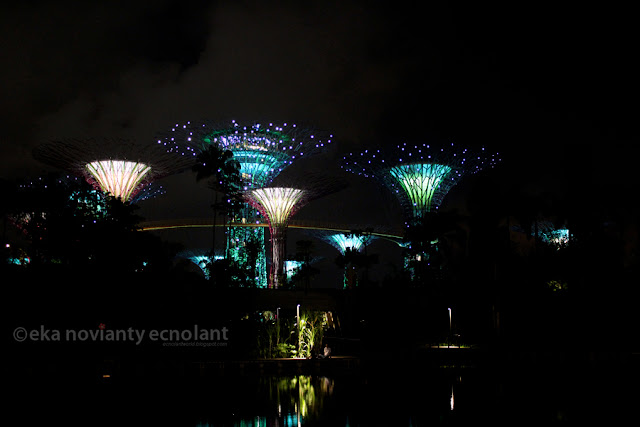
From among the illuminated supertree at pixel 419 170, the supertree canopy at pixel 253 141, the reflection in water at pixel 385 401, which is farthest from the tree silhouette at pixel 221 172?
the reflection in water at pixel 385 401

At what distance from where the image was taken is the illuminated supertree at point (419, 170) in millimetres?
42438

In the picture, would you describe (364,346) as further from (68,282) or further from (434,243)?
(434,243)

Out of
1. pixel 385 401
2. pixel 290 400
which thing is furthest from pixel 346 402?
pixel 290 400

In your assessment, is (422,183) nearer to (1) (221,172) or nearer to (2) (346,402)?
(1) (221,172)

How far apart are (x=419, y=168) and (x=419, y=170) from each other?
0.65 feet

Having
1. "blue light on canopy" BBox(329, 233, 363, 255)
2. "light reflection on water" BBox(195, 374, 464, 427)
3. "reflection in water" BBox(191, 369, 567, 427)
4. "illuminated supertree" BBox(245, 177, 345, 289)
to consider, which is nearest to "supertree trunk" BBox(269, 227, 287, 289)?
"illuminated supertree" BBox(245, 177, 345, 289)

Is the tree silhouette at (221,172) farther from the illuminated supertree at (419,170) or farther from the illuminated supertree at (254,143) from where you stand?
the illuminated supertree at (419,170)

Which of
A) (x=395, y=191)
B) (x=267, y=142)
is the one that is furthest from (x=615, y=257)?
(x=267, y=142)

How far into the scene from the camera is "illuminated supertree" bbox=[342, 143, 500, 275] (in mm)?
42438

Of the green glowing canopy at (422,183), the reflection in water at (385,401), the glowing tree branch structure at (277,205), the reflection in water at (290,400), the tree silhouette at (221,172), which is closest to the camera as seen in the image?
the reflection in water at (290,400)

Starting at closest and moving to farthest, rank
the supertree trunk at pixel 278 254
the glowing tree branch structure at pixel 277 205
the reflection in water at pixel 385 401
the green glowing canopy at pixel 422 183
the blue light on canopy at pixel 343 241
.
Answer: the reflection in water at pixel 385 401
the green glowing canopy at pixel 422 183
the glowing tree branch structure at pixel 277 205
the supertree trunk at pixel 278 254
the blue light on canopy at pixel 343 241

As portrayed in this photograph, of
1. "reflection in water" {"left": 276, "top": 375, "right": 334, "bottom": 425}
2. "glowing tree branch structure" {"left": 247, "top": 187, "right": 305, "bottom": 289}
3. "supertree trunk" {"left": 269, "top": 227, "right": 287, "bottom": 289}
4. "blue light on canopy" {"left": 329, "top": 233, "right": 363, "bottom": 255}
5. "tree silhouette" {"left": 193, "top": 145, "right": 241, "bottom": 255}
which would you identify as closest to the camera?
"reflection in water" {"left": 276, "top": 375, "right": 334, "bottom": 425}

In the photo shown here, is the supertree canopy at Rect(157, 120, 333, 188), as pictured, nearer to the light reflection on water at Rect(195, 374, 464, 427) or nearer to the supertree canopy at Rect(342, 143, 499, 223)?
the supertree canopy at Rect(342, 143, 499, 223)

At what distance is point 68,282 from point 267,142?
18389 mm
